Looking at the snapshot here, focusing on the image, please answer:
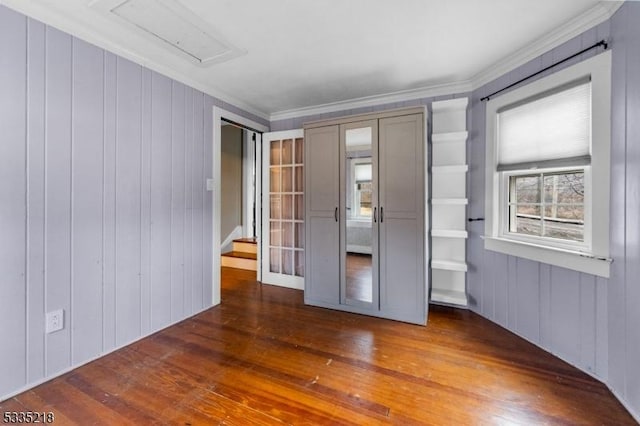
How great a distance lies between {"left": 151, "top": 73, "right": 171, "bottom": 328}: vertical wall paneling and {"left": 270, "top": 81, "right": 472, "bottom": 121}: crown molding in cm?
164

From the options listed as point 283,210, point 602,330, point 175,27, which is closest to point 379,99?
A: point 283,210

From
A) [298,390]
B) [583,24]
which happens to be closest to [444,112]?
[583,24]

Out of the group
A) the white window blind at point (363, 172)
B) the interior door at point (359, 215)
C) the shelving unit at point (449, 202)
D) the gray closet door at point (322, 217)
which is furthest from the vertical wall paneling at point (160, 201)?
the shelving unit at point (449, 202)

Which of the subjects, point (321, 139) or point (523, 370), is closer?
point (523, 370)

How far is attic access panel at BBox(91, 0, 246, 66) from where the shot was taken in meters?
1.70

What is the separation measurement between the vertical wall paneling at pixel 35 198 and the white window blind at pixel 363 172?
2.35m

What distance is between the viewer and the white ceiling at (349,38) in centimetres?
174

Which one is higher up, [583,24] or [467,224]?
[583,24]

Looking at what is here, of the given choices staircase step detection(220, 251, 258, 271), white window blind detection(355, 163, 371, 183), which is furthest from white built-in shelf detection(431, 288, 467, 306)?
staircase step detection(220, 251, 258, 271)

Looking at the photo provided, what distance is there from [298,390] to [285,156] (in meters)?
2.74

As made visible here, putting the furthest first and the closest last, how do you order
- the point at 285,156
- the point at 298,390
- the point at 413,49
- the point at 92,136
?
1. the point at 285,156
2. the point at 413,49
3. the point at 92,136
4. the point at 298,390

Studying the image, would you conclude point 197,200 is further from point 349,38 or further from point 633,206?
point 633,206

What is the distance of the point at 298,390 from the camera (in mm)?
1673

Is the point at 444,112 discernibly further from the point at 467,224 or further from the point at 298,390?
the point at 298,390
